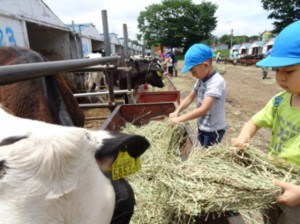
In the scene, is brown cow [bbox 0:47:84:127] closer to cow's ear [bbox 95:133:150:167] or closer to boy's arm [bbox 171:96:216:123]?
cow's ear [bbox 95:133:150:167]

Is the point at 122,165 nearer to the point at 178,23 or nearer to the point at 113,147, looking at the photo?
the point at 113,147

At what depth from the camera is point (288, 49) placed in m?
1.65

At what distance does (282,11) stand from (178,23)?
23.7 m

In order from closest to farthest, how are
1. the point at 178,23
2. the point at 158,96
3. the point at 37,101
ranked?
the point at 37,101, the point at 158,96, the point at 178,23

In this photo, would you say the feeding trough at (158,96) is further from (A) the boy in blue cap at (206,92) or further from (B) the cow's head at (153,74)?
(B) the cow's head at (153,74)

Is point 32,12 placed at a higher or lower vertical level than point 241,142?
higher

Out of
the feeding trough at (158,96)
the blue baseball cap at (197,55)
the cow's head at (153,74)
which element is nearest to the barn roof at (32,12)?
the feeding trough at (158,96)

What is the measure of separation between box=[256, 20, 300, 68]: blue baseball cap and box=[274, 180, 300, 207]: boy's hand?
0.71 m

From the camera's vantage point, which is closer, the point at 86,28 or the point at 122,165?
the point at 122,165

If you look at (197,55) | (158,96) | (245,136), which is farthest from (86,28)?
(245,136)

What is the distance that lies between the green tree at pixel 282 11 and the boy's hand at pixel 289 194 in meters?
41.1

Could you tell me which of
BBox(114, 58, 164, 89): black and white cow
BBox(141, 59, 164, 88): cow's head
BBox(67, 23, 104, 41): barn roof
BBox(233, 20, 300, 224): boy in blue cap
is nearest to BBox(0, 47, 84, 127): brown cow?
BBox(233, 20, 300, 224): boy in blue cap

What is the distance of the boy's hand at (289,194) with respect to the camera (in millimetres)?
1447

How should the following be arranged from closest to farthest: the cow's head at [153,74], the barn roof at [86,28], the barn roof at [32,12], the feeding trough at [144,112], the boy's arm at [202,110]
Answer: the boy's arm at [202,110], the feeding trough at [144,112], the barn roof at [32,12], the cow's head at [153,74], the barn roof at [86,28]
